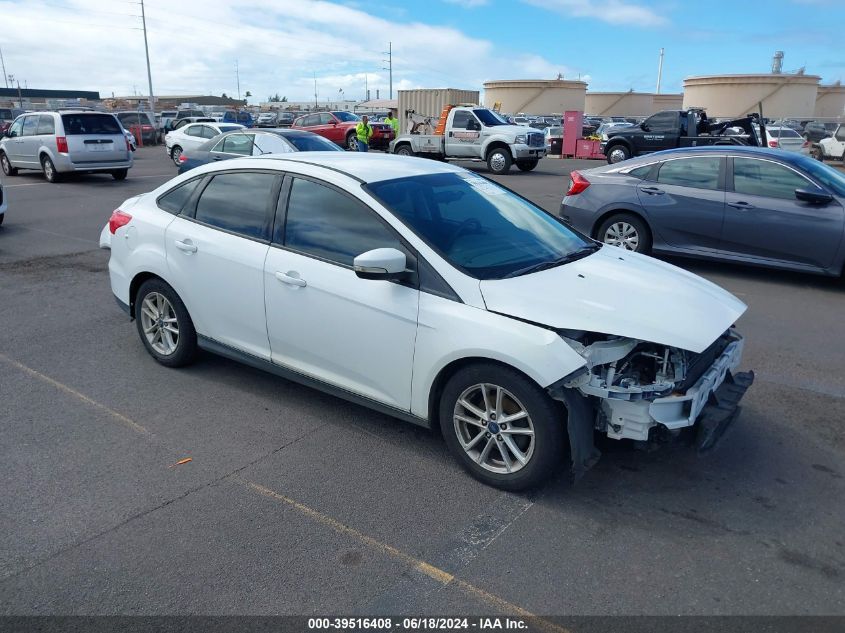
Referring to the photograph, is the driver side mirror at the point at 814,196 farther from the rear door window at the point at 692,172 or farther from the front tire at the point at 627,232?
the front tire at the point at 627,232

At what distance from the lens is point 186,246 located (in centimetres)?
483

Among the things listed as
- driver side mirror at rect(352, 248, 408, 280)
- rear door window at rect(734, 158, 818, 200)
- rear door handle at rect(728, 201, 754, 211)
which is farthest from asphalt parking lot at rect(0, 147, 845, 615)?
rear door window at rect(734, 158, 818, 200)

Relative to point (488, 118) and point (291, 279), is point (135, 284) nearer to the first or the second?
point (291, 279)

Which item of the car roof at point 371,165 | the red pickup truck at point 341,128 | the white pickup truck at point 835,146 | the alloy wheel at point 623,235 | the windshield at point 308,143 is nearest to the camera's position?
the car roof at point 371,165

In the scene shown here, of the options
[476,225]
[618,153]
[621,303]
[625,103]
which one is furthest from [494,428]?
[625,103]

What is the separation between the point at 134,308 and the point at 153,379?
65 centimetres

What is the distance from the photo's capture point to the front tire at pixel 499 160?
2250cm

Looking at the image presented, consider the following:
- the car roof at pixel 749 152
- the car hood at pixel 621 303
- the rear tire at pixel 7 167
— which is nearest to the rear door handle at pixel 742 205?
the car roof at pixel 749 152

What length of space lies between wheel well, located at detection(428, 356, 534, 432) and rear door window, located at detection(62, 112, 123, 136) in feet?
57.2

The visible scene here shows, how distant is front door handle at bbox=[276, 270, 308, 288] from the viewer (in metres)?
4.18

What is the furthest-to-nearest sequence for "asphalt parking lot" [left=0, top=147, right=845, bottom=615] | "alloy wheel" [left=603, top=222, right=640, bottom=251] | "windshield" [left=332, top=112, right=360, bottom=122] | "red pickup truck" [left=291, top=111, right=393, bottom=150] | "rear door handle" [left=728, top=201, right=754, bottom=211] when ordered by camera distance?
"windshield" [left=332, top=112, right=360, bottom=122] → "red pickup truck" [left=291, top=111, right=393, bottom=150] → "alloy wheel" [left=603, top=222, right=640, bottom=251] → "rear door handle" [left=728, top=201, right=754, bottom=211] → "asphalt parking lot" [left=0, top=147, right=845, bottom=615]

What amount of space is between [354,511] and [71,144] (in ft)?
57.2

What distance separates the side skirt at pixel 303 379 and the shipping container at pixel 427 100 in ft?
85.9

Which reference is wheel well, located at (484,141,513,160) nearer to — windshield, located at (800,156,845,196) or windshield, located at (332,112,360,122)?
windshield, located at (332,112,360,122)
